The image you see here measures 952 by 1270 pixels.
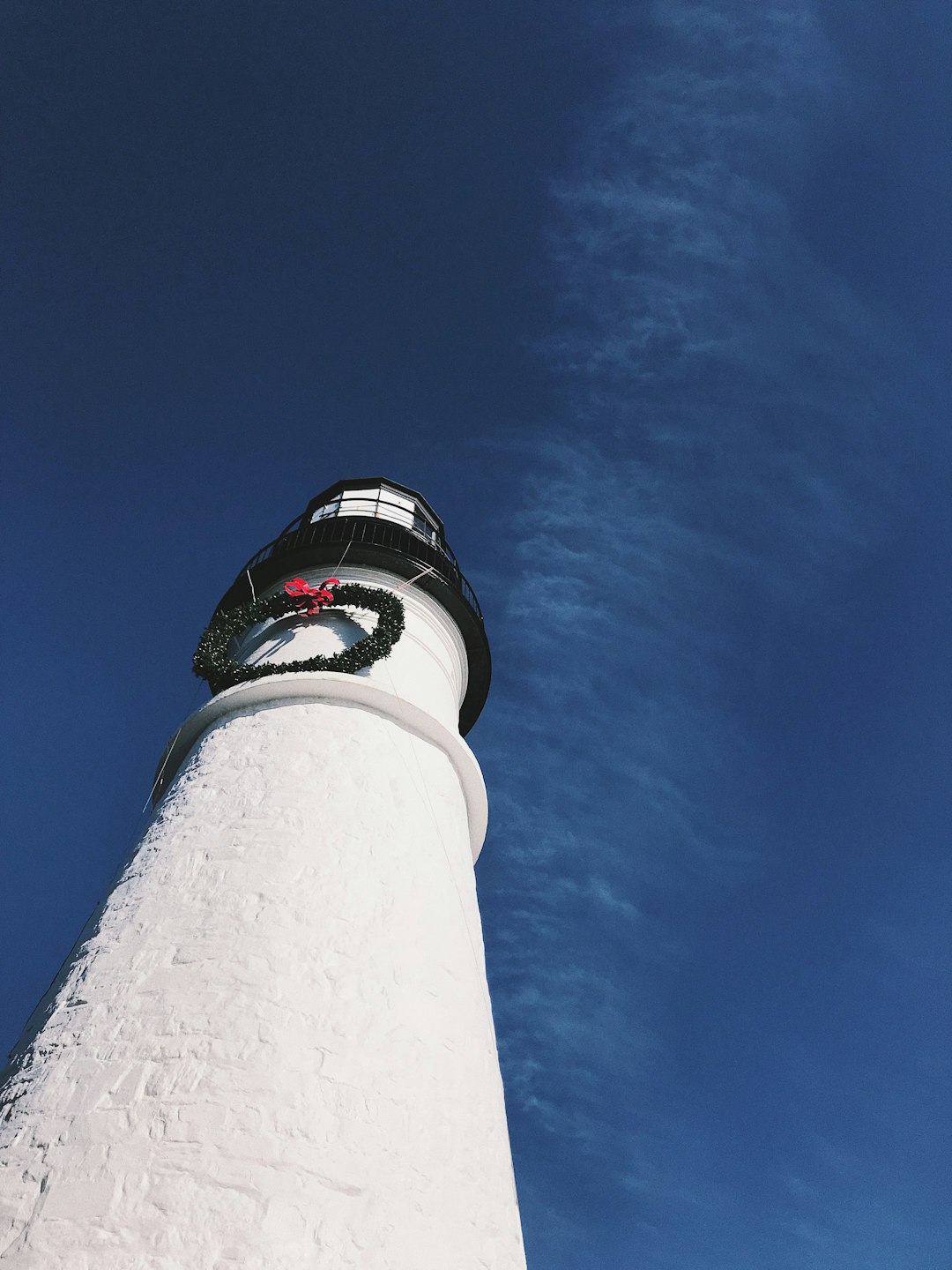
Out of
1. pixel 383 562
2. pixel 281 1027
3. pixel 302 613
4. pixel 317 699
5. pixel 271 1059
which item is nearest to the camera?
pixel 271 1059

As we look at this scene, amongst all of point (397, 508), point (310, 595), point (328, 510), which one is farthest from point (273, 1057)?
point (328, 510)

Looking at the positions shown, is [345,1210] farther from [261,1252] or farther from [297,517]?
[297,517]

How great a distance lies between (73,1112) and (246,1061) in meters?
1.11

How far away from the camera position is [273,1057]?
5660mm

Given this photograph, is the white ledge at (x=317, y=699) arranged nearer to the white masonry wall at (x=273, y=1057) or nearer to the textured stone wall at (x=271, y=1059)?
the white masonry wall at (x=273, y=1057)

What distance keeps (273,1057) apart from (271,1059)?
0.07ft

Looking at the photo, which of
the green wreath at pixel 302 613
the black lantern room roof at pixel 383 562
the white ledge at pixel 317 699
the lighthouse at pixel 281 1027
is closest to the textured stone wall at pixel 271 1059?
the lighthouse at pixel 281 1027

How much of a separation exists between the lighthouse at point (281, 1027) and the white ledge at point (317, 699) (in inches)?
→ 1.2

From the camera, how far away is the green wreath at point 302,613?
32.7 feet

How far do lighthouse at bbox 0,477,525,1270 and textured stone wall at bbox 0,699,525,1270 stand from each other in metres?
0.02

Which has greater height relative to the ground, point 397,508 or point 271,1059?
point 397,508

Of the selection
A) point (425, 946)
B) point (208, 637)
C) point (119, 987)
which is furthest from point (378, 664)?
point (119, 987)

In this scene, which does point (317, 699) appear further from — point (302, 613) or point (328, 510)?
point (328, 510)

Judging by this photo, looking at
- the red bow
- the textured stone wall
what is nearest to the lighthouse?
the textured stone wall
